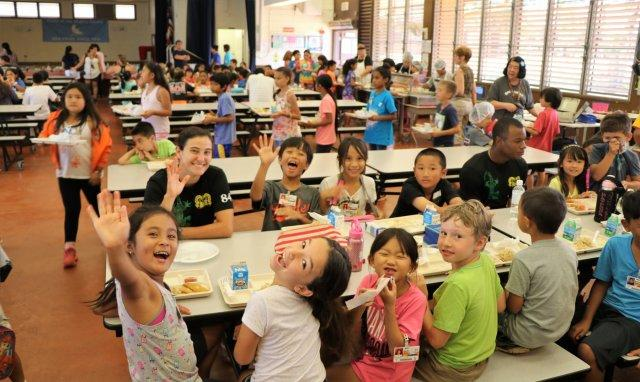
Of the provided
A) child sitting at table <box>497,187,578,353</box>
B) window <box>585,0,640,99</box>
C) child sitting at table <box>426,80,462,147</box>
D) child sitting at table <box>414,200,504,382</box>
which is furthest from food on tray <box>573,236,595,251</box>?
window <box>585,0,640,99</box>

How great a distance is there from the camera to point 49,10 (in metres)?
20.4

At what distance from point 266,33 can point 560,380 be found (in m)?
19.4

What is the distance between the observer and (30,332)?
3.53 metres

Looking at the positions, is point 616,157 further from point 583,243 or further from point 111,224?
point 111,224

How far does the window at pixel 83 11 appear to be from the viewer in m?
20.7

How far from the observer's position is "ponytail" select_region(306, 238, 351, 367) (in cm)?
181

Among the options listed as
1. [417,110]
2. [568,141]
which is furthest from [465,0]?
[568,141]

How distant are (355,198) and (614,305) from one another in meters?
1.54

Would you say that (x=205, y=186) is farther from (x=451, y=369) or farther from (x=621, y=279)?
(x=621, y=279)

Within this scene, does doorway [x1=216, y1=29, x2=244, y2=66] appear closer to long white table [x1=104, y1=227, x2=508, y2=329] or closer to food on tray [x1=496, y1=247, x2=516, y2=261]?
long white table [x1=104, y1=227, x2=508, y2=329]

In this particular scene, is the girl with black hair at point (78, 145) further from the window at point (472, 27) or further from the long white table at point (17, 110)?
the window at point (472, 27)

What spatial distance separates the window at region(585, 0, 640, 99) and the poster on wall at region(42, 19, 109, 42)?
17.5 m

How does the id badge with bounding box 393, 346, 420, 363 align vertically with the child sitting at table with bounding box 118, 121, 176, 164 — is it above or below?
below

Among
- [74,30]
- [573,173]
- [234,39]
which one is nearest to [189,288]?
[573,173]
